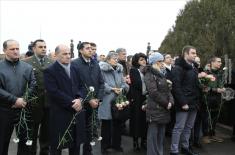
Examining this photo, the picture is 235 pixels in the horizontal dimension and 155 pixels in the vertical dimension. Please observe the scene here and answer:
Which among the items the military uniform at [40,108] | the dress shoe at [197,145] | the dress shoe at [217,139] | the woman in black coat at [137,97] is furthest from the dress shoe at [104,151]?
the dress shoe at [217,139]

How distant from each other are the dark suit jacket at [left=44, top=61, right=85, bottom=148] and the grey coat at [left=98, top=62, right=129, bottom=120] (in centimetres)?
178

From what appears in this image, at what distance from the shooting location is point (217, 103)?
9031 mm

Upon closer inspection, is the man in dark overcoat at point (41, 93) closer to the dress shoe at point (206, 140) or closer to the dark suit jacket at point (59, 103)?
the dark suit jacket at point (59, 103)

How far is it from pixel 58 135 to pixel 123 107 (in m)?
2.10

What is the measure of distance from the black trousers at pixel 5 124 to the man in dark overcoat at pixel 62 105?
671mm

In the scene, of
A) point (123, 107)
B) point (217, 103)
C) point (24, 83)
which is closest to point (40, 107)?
point (24, 83)

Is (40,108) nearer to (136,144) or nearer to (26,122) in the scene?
(26,122)

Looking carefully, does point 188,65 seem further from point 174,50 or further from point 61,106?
point 174,50

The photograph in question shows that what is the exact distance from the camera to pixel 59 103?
19.8 feet

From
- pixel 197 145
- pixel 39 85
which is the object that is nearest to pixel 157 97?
pixel 39 85

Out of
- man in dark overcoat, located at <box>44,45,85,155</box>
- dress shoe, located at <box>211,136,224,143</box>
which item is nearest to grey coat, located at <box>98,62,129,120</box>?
man in dark overcoat, located at <box>44,45,85,155</box>

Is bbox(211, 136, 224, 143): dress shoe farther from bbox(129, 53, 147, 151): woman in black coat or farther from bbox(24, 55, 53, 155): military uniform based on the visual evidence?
bbox(24, 55, 53, 155): military uniform

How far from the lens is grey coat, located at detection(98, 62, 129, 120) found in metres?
7.93

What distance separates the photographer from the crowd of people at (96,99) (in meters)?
6.12
